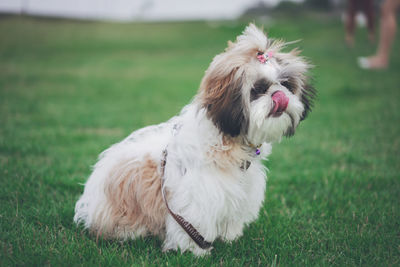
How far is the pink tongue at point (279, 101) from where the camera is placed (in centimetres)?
184

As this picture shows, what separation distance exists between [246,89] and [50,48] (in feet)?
53.4

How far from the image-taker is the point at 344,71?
9.83 m

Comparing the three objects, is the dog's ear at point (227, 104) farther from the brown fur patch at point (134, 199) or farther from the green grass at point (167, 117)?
the green grass at point (167, 117)

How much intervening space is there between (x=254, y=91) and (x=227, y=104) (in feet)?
0.61

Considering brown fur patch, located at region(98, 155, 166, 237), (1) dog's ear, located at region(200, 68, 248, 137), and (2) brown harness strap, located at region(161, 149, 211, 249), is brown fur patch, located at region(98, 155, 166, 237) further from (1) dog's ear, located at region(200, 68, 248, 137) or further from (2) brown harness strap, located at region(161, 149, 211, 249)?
(1) dog's ear, located at region(200, 68, 248, 137)

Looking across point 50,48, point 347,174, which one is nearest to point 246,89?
point 347,174

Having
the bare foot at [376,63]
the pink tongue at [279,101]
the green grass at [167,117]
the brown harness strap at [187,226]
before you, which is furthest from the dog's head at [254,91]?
the bare foot at [376,63]

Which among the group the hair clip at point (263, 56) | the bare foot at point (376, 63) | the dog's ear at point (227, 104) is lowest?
the bare foot at point (376, 63)

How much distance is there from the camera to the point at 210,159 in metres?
1.99

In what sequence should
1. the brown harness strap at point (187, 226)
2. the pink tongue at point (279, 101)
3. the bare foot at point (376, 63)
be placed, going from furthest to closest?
the bare foot at point (376, 63) < the brown harness strap at point (187, 226) < the pink tongue at point (279, 101)

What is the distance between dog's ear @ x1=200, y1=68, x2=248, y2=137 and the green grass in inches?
34.9

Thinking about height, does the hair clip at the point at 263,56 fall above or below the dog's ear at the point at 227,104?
above

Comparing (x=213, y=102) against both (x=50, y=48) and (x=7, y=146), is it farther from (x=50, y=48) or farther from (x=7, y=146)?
(x=50, y=48)

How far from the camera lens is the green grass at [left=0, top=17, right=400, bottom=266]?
220 cm
